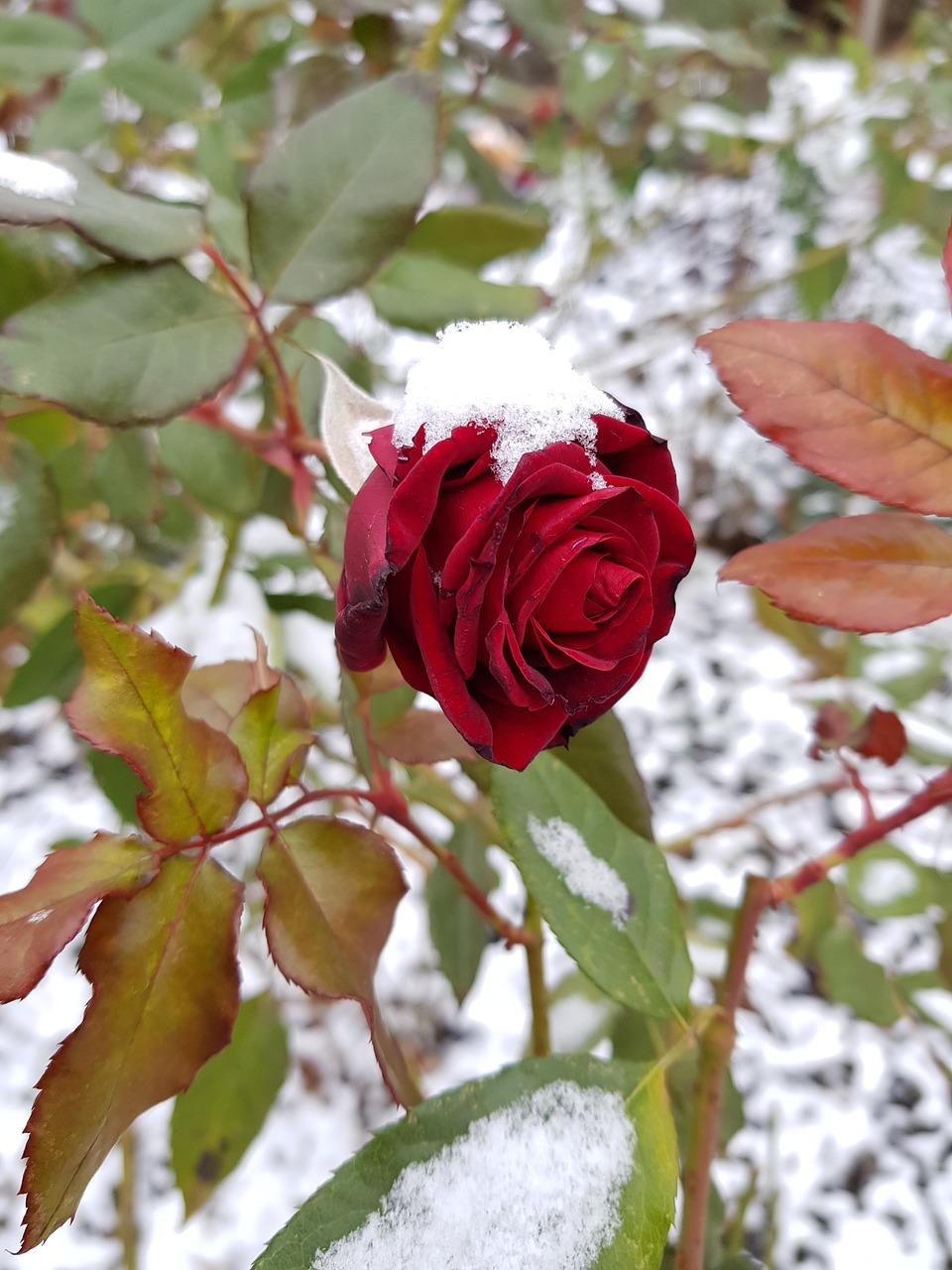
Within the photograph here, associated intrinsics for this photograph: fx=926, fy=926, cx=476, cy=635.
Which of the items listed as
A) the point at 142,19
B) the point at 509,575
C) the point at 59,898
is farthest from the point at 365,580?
the point at 142,19

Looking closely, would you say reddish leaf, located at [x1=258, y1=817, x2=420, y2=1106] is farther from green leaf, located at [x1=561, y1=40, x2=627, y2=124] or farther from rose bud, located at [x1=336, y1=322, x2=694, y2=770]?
green leaf, located at [x1=561, y1=40, x2=627, y2=124]

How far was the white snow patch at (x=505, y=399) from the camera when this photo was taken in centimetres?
28

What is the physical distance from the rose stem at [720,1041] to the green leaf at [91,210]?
15.4 inches

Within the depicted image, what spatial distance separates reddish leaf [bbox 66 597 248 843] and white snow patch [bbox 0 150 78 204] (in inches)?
7.0

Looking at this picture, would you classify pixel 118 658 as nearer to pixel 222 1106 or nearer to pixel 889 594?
pixel 889 594

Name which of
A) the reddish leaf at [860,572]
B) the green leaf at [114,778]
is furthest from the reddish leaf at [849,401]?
the green leaf at [114,778]

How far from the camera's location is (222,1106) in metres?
0.67

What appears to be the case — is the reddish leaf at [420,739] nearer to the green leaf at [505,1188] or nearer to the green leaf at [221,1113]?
the green leaf at [505,1188]

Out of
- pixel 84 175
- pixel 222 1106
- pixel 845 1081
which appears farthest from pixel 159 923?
pixel 845 1081

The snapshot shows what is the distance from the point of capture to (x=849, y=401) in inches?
13.1

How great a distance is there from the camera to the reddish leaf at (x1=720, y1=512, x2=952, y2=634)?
330 millimetres

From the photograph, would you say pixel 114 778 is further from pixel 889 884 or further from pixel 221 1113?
pixel 889 884

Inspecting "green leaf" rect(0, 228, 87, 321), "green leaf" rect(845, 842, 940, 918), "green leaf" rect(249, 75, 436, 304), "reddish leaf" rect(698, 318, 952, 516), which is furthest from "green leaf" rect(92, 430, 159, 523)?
"green leaf" rect(845, 842, 940, 918)

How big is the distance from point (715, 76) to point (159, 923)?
1.46 m
